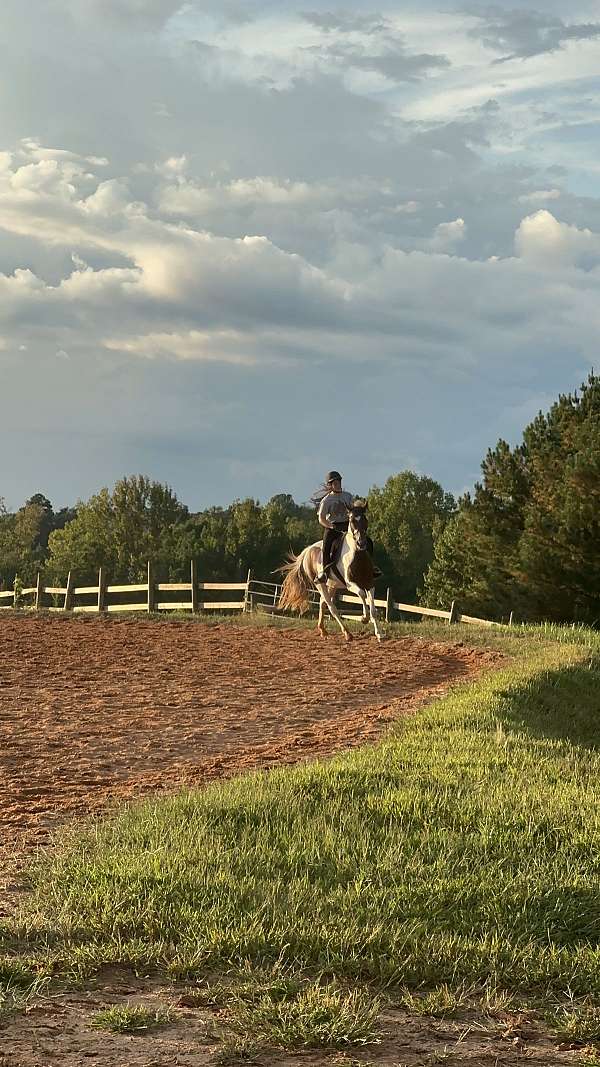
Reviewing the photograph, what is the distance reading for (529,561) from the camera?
3944 centimetres

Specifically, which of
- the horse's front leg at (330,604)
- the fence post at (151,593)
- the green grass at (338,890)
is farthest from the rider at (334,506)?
the green grass at (338,890)

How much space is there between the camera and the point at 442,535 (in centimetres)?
7125

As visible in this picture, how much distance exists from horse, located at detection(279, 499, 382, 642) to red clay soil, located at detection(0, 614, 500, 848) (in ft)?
2.51

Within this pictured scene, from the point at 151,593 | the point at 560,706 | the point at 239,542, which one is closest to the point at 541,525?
the point at 151,593

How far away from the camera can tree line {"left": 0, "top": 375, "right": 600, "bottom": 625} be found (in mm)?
39438

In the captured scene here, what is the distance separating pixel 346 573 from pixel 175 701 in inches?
291

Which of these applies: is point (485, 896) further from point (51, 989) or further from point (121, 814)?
point (121, 814)

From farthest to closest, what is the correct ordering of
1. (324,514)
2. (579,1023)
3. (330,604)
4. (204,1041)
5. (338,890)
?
(330,604)
(324,514)
(338,890)
(579,1023)
(204,1041)

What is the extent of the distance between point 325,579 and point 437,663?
183 inches

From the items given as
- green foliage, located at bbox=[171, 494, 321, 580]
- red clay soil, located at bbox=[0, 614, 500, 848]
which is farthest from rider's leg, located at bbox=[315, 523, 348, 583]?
green foliage, located at bbox=[171, 494, 321, 580]

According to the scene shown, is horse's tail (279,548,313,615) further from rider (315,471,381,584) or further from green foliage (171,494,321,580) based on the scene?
green foliage (171,494,321,580)

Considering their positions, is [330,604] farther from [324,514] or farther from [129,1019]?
[129,1019]

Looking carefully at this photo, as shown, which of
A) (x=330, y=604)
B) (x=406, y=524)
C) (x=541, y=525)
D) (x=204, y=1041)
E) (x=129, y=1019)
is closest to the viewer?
(x=204, y=1041)

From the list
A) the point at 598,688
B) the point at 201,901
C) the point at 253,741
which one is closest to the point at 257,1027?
the point at 201,901
